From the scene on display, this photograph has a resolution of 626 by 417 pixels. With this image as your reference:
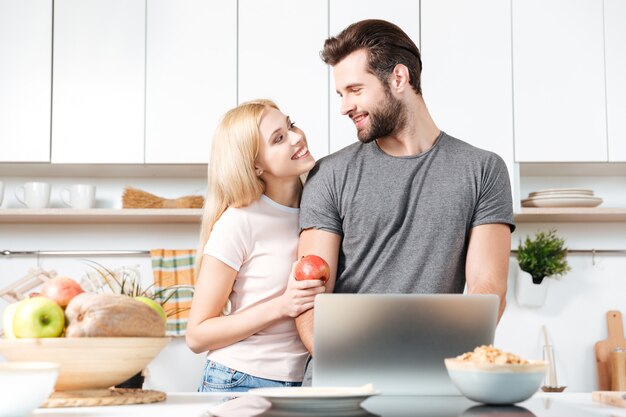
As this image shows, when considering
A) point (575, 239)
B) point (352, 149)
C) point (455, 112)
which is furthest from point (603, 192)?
point (352, 149)

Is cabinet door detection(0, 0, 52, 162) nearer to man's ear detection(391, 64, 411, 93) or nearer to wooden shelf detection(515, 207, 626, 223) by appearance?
man's ear detection(391, 64, 411, 93)

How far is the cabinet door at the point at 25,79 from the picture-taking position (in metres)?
3.11

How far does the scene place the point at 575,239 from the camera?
11.4 feet

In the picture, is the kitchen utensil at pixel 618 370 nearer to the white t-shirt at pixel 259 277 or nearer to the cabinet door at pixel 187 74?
the white t-shirt at pixel 259 277

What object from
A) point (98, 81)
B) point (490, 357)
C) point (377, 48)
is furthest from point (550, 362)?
point (490, 357)

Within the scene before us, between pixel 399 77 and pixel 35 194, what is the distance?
1.65 meters

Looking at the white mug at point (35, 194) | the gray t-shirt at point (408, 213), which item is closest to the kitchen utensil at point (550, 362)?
the gray t-shirt at point (408, 213)

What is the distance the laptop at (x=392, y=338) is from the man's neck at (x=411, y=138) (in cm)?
91

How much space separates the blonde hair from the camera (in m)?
2.05

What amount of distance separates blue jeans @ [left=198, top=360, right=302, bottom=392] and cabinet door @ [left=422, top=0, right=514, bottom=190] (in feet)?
4.89

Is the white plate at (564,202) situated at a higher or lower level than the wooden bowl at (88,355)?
higher

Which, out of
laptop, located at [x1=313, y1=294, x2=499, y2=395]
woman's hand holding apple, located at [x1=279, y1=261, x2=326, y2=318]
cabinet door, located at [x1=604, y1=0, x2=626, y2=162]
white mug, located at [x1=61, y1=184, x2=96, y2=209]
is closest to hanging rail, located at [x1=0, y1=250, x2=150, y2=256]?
white mug, located at [x1=61, y1=184, x2=96, y2=209]

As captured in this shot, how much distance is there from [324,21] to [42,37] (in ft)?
3.60

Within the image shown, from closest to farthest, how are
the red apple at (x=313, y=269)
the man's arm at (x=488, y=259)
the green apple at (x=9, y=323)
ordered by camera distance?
the green apple at (x=9, y=323) < the red apple at (x=313, y=269) < the man's arm at (x=488, y=259)
